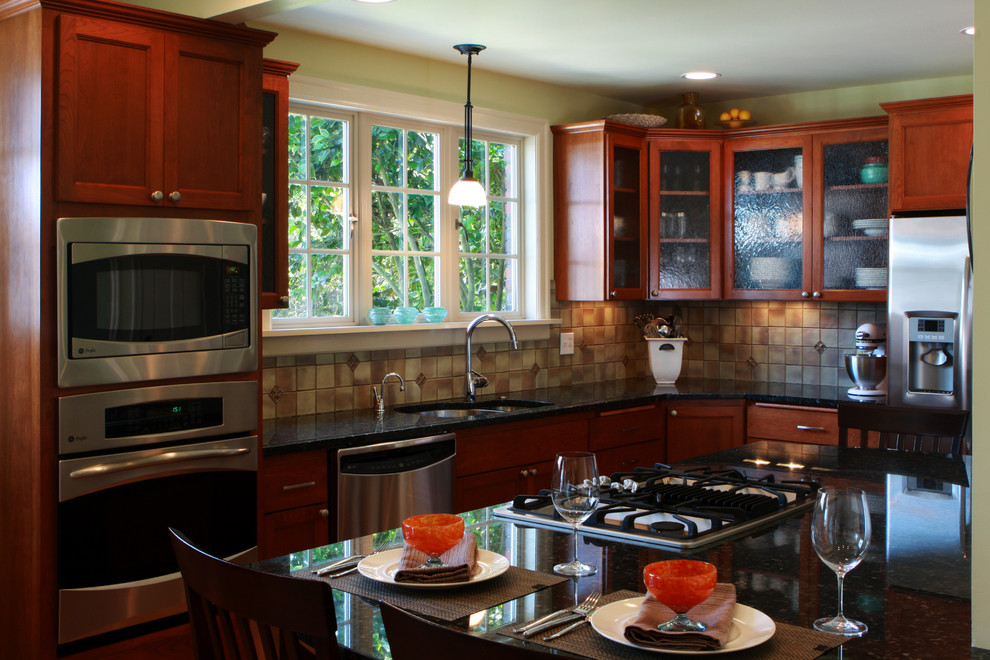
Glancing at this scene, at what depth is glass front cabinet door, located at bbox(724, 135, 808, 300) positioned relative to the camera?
16.0 feet

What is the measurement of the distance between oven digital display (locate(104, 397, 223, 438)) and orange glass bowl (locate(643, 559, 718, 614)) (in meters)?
1.89

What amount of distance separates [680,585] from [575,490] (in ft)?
1.26

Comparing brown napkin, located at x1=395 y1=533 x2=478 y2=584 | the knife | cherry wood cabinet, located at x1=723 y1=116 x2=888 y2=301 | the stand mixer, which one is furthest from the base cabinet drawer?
the knife

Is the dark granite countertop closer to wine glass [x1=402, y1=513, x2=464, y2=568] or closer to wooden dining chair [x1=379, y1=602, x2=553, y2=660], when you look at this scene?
wine glass [x1=402, y1=513, x2=464, y2=568]

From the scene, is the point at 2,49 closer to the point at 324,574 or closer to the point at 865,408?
the point at 324,574

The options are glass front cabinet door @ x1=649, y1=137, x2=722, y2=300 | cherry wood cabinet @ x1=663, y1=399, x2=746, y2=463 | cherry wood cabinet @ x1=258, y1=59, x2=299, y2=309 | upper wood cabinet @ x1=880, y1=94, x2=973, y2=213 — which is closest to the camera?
cherry wood cabinet @ x1=258, y1=59, x2=299, y2=309

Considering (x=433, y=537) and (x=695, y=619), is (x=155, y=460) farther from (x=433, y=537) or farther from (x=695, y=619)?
(x=695, y=619)

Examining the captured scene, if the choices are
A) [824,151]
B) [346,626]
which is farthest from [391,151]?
[346,626]

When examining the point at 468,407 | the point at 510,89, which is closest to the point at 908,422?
the point at 468,407

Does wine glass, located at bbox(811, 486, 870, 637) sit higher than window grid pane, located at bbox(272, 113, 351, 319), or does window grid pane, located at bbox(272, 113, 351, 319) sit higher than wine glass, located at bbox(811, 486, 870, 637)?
window grid pane, located at bbox(272, 113, 351, 319)

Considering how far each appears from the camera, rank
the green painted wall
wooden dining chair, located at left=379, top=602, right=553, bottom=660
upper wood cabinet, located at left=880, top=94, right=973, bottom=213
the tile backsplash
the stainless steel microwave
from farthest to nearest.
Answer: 1. upper wood cabinet, located at left=880, top=94, right=973, bottom=213
2. the tile backsplash
3. the green painted wall
4. the stainless steel microwave
5. wooden dining chair, located at left=379, top=602, right=553, bottom=660

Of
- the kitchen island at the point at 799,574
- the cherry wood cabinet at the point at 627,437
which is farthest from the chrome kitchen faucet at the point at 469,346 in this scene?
the kitchen island at the point at 799,574

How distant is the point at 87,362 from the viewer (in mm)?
2588

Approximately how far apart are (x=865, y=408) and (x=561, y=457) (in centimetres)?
182
